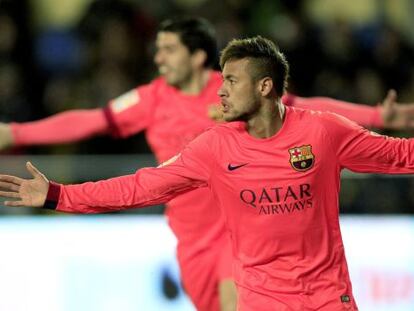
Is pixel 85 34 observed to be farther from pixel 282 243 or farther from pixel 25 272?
→ pixel 282 243

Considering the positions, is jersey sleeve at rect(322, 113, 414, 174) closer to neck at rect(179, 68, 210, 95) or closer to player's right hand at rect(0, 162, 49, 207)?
player's right hand at rect(0, 162, 49, 207)

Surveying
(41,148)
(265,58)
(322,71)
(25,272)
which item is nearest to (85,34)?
(41,148)

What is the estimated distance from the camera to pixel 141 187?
531 centimetres

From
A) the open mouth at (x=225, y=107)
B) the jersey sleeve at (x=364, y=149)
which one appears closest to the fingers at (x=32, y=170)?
the open mouth at (x=225, y=107)

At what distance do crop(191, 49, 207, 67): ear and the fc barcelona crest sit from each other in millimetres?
2239

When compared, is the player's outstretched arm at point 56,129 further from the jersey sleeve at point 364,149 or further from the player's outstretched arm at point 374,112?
the jersey sleeve at point 364,149

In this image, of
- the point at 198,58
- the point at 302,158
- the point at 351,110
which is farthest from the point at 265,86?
the point at 198,58

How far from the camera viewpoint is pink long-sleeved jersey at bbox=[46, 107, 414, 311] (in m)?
5.23

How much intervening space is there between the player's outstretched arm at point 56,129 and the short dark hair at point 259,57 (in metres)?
2.04

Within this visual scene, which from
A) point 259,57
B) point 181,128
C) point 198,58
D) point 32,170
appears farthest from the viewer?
point 198,58

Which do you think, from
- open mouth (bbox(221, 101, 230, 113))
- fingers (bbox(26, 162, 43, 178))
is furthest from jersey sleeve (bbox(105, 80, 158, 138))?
fingers (bbox(26, 162, 43, 178))

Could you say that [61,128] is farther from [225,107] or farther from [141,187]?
[225,107]

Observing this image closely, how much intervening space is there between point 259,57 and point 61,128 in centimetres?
225

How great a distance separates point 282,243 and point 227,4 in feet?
19.7
